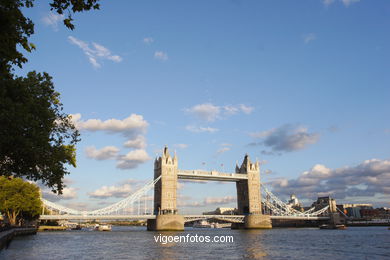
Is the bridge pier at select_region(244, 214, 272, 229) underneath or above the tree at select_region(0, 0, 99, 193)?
underneath

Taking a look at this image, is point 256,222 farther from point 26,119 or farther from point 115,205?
point 26,119

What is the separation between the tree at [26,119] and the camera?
1175 cm

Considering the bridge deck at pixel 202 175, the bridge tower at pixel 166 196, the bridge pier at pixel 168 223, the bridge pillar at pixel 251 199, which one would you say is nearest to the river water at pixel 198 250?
the bridge pier at pixel 168 223

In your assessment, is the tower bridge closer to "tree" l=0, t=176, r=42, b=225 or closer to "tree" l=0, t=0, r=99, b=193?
"tree" l=0, t=176, r=42, b=225

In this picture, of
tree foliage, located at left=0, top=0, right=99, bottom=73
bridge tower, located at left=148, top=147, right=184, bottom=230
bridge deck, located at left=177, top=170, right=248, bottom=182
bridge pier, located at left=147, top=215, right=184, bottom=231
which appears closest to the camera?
tree foliage, located at left=0, top=0, right=99, bottom=73

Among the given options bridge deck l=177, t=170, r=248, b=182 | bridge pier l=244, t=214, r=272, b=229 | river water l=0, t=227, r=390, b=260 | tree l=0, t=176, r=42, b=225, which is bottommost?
river water l=0, t=227, r=390, b=260

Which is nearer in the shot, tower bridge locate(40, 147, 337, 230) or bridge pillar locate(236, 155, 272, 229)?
tower bridge locate(40, 147, 337, 230)

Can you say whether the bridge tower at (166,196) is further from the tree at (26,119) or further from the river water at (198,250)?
the tree at (26,119)

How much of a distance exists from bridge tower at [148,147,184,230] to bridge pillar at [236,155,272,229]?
24139mm

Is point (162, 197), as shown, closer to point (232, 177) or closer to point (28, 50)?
point (232, 177)

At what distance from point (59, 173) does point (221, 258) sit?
42.0 ft

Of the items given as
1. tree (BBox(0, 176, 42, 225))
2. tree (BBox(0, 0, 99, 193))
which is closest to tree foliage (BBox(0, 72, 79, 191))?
tree (BBox(0, 0, 99, 193))

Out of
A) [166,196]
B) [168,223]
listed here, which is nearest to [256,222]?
[166,196]

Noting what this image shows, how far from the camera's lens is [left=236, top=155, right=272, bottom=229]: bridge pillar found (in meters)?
99.0
